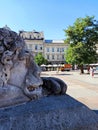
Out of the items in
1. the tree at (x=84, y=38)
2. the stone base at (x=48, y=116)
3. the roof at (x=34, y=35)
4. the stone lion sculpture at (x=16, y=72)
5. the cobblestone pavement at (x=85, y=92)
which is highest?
the roof at (x=34, y=35)

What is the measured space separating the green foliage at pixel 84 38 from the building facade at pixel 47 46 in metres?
42.5

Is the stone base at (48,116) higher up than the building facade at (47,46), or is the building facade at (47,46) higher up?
the building facade at (47,46)

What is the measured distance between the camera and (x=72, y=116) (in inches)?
117

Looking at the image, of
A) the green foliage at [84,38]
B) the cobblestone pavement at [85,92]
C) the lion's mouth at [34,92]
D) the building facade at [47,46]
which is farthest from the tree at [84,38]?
the building facade at [47,46]

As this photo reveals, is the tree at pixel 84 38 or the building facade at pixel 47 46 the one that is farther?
the building facade at pixel 47 46

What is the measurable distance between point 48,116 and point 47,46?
7977cm

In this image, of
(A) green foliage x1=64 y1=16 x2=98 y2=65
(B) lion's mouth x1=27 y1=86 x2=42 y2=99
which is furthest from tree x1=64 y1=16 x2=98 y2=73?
(B) lion's mouth x1=27 y1=86 x2=42 y2=99

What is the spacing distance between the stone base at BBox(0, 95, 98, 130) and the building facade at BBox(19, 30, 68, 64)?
77103 mm

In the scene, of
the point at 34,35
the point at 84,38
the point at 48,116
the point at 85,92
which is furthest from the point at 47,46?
the point at 48,116

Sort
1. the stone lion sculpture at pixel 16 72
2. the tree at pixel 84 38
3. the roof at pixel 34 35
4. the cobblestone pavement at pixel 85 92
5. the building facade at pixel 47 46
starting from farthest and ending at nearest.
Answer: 1. the roof at pixel 34 35
2. the building facade at pixel 47 46
3. the tree at pixel 84 38
4. the cobblestone pavement at pixel 85 92
5. the stone lion sculpture at pixel 16 72

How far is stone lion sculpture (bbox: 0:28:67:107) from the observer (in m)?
2.89

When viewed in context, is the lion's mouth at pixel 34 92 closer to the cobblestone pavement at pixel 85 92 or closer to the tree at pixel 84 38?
the cobblestone pavement at pixel 85 92

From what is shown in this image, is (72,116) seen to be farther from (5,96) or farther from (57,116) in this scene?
(5,96)

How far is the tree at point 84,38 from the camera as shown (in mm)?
36875
